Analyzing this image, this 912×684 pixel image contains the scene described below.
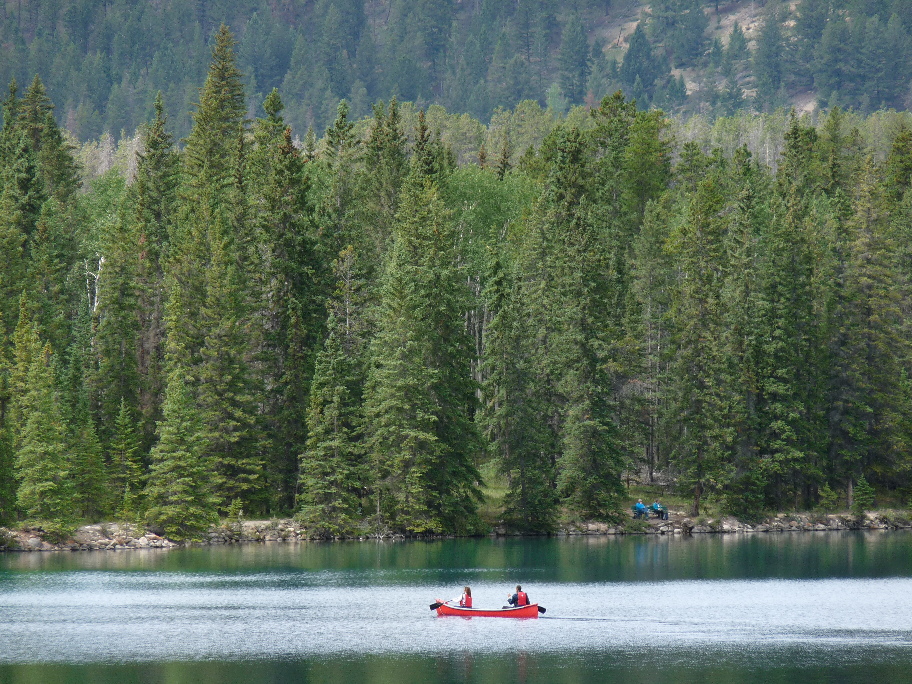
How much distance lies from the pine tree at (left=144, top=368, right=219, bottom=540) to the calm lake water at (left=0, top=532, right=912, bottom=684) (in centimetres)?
329

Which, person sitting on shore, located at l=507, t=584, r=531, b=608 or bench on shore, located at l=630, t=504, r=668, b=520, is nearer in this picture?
person sitting on shore, located at l=507, t=584, r=531, b=608

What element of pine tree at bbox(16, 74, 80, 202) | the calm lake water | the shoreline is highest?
pine tree at bbox(16, 74, 80, 202)

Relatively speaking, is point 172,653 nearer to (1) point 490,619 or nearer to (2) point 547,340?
(1) point 490,619

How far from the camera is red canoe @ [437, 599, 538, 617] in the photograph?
173 feet

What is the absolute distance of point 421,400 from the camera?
85.8m

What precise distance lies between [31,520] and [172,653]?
36.4m

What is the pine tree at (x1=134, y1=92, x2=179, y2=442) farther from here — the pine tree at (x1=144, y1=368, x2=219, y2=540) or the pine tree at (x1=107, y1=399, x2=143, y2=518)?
the pine tree at (x1=144, y1=368, x2=219, y2=540)

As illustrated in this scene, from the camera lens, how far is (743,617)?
52.8 metres

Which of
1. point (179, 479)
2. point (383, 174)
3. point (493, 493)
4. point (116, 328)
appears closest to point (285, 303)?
point (116, 328)

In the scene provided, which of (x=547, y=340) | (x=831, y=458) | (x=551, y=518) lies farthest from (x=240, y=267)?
(x=831, y=458)

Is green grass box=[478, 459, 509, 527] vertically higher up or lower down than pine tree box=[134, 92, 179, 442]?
lower down

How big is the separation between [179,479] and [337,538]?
11577mm

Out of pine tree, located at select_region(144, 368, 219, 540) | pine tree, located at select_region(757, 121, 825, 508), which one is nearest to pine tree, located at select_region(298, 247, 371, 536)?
pine tree, located at select_region(144, 368, 219, 540)

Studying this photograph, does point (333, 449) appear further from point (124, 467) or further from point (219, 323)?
point (124, 467)
